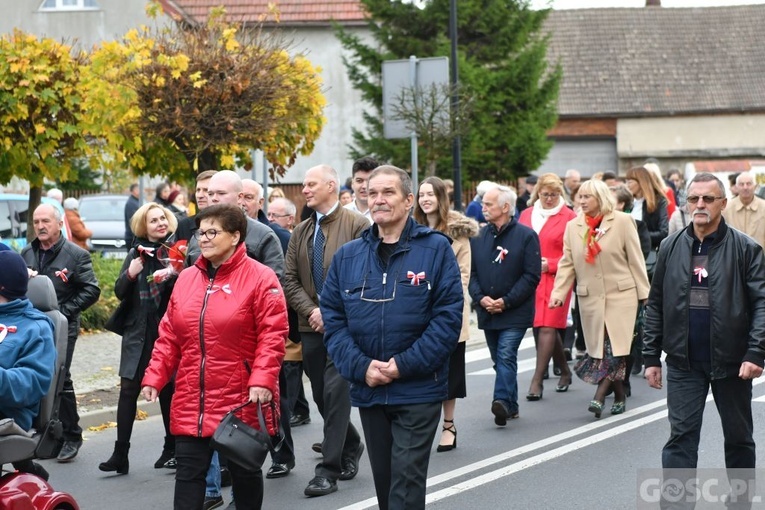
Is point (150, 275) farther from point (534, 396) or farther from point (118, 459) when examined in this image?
point (534, 396)

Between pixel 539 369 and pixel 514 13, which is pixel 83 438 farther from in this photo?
pixel 514 13

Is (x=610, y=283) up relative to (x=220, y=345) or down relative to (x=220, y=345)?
down

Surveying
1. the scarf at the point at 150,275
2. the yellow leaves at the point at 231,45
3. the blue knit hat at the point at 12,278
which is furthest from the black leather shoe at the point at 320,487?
the yellow leaves at the point at 231,45

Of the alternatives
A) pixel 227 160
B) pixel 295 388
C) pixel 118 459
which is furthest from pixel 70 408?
pixel 227 160

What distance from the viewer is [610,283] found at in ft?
35.6

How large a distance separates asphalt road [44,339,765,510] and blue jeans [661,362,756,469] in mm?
749

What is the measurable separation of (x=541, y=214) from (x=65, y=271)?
4.85 meters

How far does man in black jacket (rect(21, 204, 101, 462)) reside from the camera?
30.6 feet

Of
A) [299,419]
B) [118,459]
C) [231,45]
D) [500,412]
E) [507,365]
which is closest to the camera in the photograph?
[118,459]

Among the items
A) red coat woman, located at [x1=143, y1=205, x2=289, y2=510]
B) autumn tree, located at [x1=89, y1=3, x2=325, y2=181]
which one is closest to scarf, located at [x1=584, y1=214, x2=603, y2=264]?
red coat woman, located at [x1=143, y1=205, x2=289, y2=510]

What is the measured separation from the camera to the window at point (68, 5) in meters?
38.0

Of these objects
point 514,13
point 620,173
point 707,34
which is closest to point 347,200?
point 514,13

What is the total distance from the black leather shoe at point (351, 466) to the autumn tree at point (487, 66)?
2317 centimetres

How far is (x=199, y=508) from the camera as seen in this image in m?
6.18
